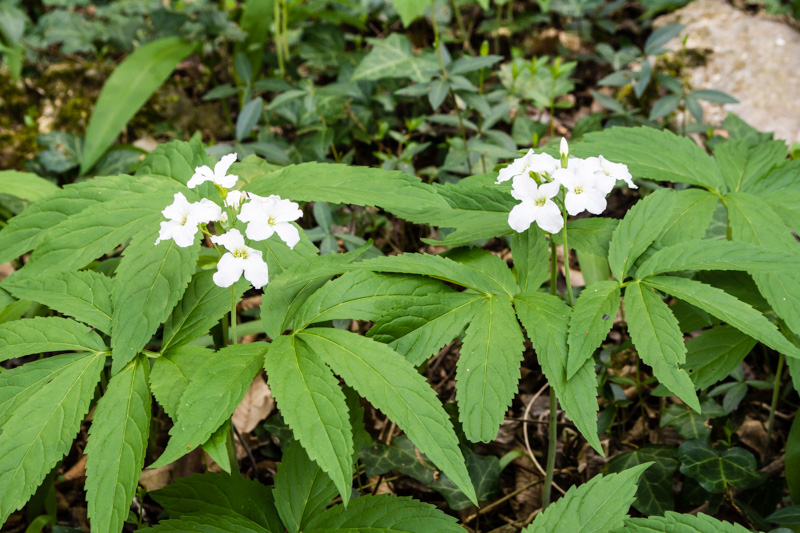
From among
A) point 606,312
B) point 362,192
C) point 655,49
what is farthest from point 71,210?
point 655,49

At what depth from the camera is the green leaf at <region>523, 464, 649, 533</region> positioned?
129cm

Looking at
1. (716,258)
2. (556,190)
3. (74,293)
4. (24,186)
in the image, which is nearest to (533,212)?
(556,190)

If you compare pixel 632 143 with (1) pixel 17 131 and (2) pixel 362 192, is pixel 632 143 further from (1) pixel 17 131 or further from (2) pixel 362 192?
(1) pixel 17 131

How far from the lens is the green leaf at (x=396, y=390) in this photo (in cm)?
118

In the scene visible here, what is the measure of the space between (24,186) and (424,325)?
5.39 feet

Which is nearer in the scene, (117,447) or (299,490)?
(117,447)

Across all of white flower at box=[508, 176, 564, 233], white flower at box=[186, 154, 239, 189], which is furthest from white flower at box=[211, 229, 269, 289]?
white flower at box=[508, 176, 564, 233]

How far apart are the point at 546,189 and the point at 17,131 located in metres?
3.16

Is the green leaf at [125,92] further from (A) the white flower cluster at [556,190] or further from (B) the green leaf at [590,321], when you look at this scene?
(B) the green leaf at [590,321]

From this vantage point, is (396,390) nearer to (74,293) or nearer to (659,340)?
(659,340)

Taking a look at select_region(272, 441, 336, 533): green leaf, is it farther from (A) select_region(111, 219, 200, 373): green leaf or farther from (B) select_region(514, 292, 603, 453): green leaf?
(B) select_region(514, 292, 603, 453): green leaf

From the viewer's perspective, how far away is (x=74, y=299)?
4.79 feet

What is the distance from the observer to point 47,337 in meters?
1.40

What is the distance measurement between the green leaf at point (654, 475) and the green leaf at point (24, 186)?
208cm
